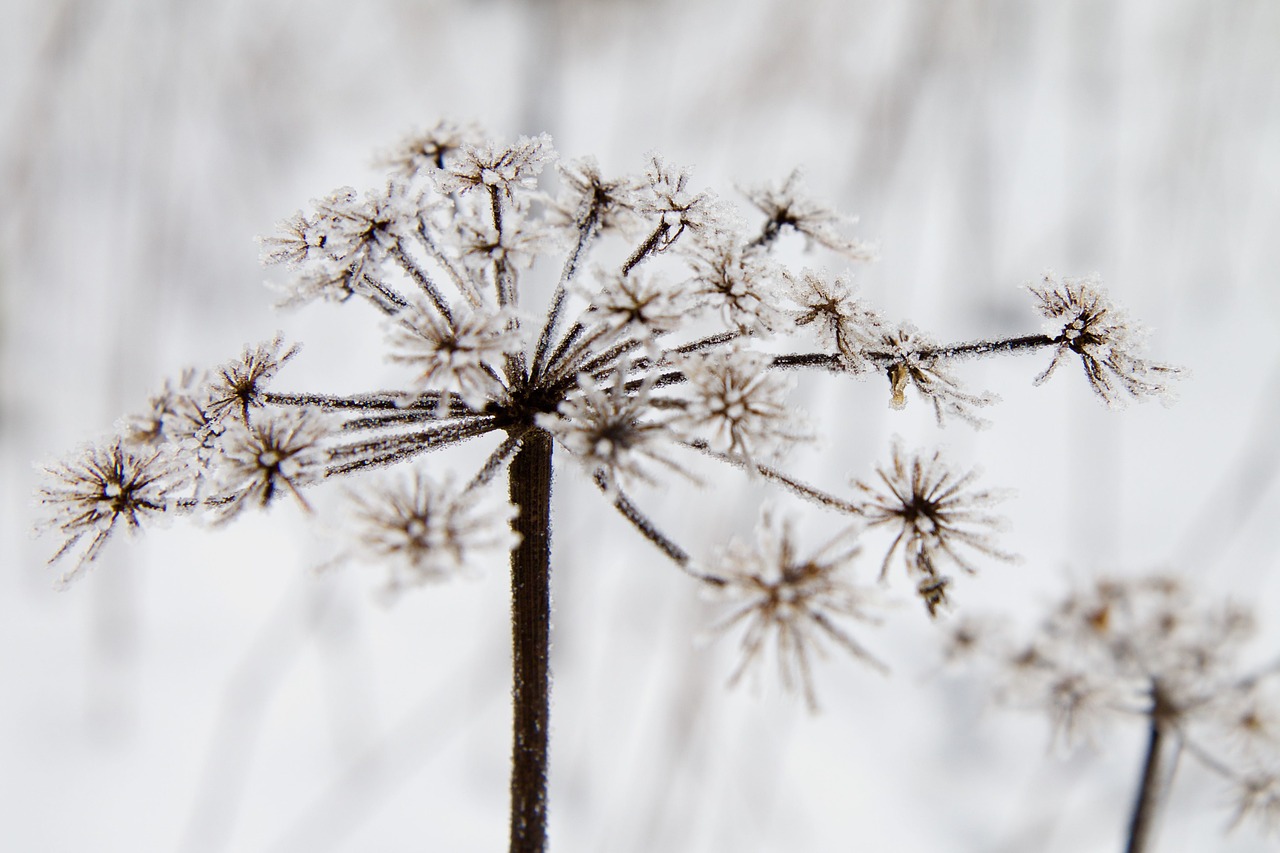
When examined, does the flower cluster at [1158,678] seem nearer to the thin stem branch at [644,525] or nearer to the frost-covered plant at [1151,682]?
the frost-covered plant at [1151,682]

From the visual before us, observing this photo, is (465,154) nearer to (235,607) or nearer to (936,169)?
(936,169)

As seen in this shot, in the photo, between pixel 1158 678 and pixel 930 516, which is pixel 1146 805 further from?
pixel 930 516

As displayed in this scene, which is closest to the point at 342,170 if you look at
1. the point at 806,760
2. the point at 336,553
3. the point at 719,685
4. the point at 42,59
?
the point at 42,59

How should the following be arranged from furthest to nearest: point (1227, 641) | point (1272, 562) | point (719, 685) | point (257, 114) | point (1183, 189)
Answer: point (257, 114), point (1183, 189), point (1272, 562), point (719, 685), point (1227, 641)

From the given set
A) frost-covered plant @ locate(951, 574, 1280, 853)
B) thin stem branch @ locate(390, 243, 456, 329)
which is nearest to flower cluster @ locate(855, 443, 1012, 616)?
thin stem branch @ locate(390, 243, 456, 329)

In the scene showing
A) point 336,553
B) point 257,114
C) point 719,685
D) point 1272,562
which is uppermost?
point 257,114

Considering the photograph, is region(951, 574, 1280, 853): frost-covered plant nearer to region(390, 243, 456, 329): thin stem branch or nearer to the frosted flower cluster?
the frosted flower cluster

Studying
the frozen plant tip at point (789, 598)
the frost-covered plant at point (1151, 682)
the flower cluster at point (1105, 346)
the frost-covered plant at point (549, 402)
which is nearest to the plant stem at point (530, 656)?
the frost-covered plant at point (549, 402)
